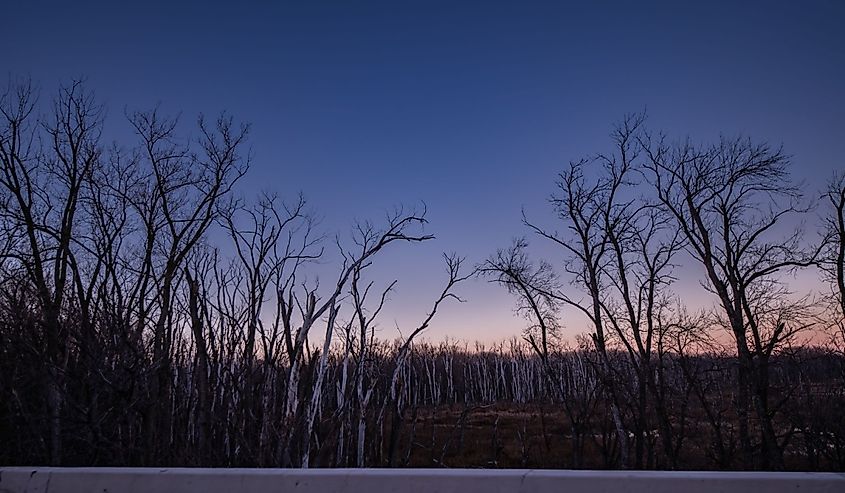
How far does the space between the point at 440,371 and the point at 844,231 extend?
25262 mm

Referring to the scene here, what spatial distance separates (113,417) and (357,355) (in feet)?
8.58

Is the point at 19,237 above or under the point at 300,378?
above

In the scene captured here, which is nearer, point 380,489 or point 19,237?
point 380,489

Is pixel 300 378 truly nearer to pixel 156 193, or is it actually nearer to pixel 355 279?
pixel 355 279

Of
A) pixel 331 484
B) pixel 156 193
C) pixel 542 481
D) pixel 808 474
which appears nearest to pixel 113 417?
pixel 331 484

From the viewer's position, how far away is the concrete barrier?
5.04 ft

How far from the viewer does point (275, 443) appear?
4.40 meters

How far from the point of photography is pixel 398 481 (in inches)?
68.2

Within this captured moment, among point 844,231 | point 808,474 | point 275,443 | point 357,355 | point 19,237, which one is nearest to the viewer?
point 808,474

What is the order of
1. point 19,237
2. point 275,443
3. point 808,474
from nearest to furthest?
point 808,474 < point 275,443 < point 19,237

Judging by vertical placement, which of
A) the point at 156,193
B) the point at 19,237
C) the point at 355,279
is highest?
the point at 156,193

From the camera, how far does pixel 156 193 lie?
10422mm

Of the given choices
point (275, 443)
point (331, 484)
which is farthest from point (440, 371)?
point (331, 484)

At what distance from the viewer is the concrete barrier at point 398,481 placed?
1.54 meters
